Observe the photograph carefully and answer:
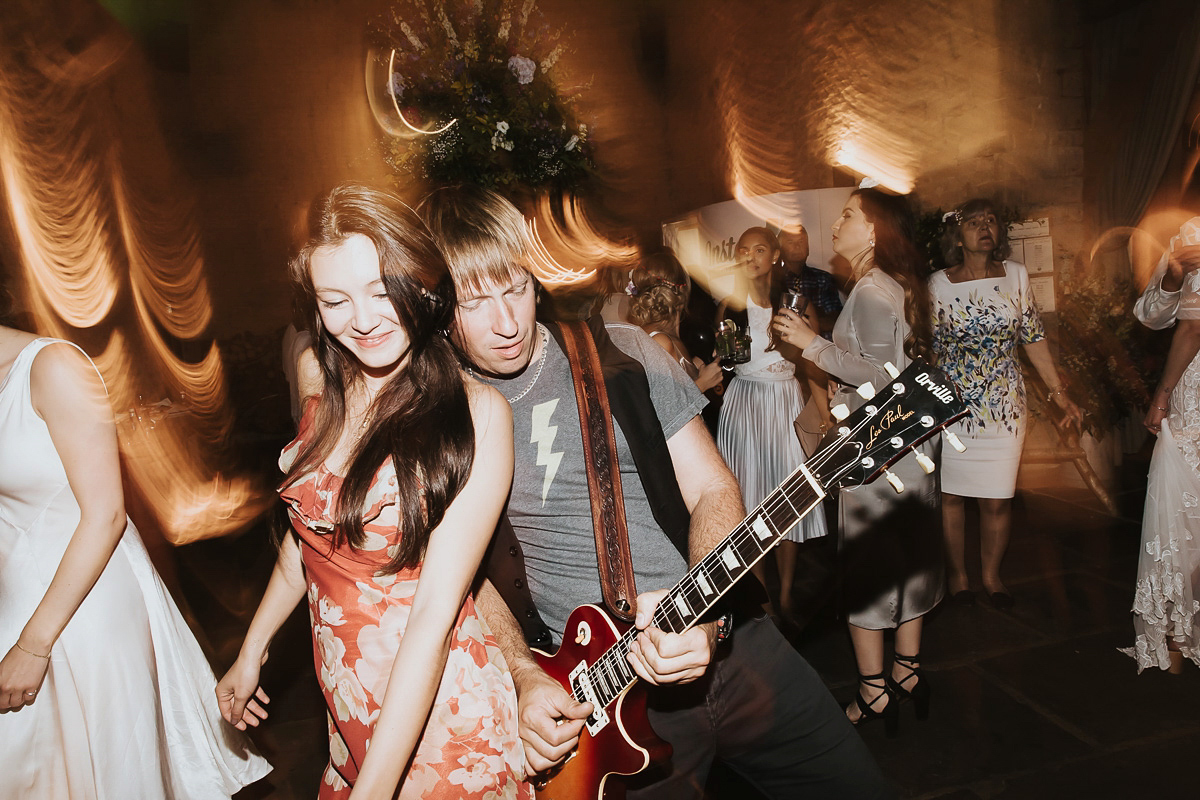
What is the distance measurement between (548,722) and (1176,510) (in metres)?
3.14

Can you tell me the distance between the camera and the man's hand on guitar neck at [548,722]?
1364 mm

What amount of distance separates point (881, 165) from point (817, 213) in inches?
42.5

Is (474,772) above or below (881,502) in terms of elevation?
below

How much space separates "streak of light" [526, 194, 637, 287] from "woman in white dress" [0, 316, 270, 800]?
7.92ft

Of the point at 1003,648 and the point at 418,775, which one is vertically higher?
the point at 418,775

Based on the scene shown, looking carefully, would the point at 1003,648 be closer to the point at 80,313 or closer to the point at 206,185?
the point at 80,313

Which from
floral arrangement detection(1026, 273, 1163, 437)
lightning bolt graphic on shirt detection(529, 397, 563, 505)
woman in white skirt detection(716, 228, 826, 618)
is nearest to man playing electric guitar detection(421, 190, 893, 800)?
lightning bolt graphic on shirt detection(529, 397, 563, 505)

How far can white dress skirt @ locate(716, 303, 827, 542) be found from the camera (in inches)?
153

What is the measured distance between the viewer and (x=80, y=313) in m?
6.11

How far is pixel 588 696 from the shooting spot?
58.6 inches

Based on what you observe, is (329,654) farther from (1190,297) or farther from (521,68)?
(1190,297)

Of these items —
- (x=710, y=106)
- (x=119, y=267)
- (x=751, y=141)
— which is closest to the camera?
(x=119, y=267)

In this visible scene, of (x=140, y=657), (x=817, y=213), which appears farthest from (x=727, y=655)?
(x=817, y=213)

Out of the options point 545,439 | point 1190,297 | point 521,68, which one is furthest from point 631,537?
point 1190,297
